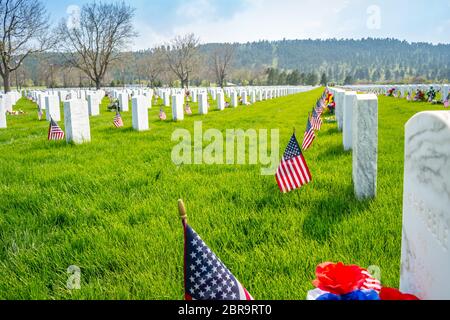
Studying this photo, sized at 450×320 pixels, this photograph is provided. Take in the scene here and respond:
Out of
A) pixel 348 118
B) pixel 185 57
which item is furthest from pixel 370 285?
pixel 185 57

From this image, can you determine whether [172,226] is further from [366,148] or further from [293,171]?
[366,148]

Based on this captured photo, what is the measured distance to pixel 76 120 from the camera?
29.1ft

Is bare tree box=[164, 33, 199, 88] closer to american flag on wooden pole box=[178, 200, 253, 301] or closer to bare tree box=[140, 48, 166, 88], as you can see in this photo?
bare tree box=[140, 48, 166, 88]

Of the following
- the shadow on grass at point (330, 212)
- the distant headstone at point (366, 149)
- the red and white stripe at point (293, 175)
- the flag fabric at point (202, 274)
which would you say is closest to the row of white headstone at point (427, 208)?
the flag fabric at point (202, 274)

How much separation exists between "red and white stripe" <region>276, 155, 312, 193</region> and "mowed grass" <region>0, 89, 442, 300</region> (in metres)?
0.13

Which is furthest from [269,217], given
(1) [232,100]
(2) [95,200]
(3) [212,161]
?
(1) [232,100]

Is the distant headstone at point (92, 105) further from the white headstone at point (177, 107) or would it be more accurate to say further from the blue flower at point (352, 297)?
the blue flower at point (352, 297)

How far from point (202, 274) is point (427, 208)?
1046mm

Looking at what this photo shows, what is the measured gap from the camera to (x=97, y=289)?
262 centimetres

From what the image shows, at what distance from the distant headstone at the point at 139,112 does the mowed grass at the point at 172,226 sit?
4451mm

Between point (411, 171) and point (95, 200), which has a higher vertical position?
point (411, 171)

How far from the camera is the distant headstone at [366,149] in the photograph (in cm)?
424
